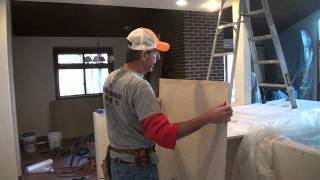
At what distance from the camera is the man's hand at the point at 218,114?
4.65 feet

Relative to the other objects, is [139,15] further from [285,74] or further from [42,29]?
[285,74]

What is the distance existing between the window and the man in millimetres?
5818

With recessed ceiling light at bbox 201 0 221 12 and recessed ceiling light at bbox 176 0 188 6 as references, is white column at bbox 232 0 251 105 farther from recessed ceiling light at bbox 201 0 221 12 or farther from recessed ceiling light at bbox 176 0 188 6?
recessed ceiling light at bbox 176 0 188 6

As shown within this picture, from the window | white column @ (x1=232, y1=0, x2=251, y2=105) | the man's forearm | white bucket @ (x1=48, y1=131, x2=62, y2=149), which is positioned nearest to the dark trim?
the window

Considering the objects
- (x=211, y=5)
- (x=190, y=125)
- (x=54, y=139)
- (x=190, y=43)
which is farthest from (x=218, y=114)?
(x=54, y=139)

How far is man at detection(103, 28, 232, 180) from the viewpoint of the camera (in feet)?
4.66

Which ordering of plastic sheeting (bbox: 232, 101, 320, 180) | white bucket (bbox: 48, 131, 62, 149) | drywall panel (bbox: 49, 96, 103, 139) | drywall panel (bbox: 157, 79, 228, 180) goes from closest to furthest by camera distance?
drywall panel (bbox: 157, 79, 228, 180) < plastic sheeting (bbox: 232, 101, 320, 180) < white bucket (bbox: 48, 131, 62, 149) < drywall panel (bbox: 49, 96, 103, 139)

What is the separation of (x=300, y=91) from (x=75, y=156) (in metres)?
5.64

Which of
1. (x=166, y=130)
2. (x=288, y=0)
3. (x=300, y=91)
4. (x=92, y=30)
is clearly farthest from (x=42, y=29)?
(x=300, y=91)

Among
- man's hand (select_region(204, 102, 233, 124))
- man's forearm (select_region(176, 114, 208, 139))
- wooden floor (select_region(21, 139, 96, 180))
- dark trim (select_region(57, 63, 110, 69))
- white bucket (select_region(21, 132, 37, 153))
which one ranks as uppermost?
dark trim (select_region(57, 63, 110, 69))

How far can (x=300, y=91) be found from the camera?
7.54 meters

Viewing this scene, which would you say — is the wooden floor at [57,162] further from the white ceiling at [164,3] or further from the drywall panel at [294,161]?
the drywall panel at [294,161]

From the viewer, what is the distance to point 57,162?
18.2 feet

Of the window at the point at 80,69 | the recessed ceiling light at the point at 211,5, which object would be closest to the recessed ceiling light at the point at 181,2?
the recessed ceiling light at the point at 211,5
